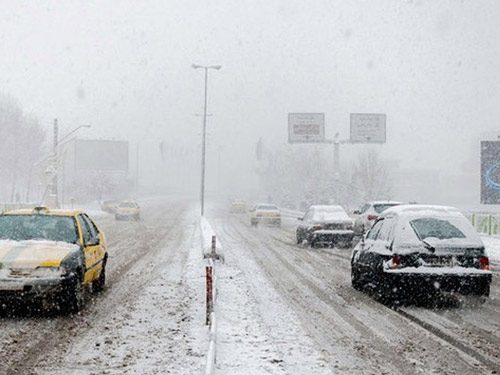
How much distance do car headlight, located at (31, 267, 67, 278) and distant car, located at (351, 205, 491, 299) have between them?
17.2ft

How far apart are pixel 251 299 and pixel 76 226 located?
125 inches

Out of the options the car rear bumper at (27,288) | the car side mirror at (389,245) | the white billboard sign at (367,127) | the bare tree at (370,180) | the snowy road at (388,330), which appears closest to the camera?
the snowy road at (388,330)

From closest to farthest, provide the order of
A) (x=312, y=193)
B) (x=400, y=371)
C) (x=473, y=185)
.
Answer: (x=400, y=371)
(x=312, y=193)
(x=473, y=185)

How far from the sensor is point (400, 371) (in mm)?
6898

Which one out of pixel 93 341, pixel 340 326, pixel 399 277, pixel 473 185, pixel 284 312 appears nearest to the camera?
pixel 93 341

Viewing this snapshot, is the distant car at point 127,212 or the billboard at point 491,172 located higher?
the billboard at point 491,172

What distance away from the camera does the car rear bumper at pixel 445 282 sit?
11.2m

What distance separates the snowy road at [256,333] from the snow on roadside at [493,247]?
7.52 m

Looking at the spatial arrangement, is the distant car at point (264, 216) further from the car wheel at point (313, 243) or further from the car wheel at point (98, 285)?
the car wheel at point (98, 285)

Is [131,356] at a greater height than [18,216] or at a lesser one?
lesser

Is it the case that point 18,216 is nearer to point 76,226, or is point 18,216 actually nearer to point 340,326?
point 76,226

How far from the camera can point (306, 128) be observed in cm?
5572

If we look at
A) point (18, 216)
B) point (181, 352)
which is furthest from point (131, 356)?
point (18, 216)

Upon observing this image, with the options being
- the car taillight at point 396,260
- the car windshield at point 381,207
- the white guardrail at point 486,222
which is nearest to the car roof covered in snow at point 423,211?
the car taillight at point 396,260
